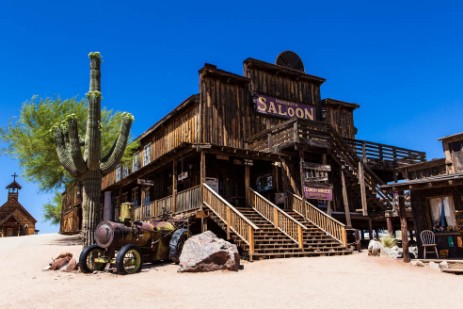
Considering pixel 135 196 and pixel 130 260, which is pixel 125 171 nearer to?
pixel 135 196

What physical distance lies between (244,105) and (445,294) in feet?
53.3

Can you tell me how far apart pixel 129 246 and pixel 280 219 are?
22.0ft

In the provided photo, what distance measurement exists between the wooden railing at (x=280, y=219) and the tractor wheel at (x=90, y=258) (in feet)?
22.8

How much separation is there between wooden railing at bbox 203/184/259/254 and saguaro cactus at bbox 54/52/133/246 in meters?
3.92

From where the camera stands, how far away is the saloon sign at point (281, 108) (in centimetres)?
2347

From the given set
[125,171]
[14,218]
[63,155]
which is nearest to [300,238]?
[63,155]

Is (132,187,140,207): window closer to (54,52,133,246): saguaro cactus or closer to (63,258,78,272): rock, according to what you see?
(54,52,133,246): saguaro cactus

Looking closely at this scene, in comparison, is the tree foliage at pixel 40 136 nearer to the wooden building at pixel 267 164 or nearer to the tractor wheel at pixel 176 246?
the wooden building at pixel 267 164

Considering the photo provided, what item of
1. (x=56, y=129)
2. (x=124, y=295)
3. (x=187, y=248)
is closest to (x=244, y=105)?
(x=56, y=129)

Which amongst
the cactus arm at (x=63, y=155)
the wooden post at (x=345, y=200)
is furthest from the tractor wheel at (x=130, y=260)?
the wooden post at (x=345, y=200)

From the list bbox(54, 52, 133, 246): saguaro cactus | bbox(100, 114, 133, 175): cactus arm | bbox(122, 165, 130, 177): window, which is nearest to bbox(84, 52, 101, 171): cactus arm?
bbox(54, 52, 133, 246): saguaro cactus

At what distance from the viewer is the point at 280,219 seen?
52.1ft

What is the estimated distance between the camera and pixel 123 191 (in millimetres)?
30031

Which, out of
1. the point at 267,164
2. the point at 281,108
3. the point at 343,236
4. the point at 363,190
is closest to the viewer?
the point at 343,236
